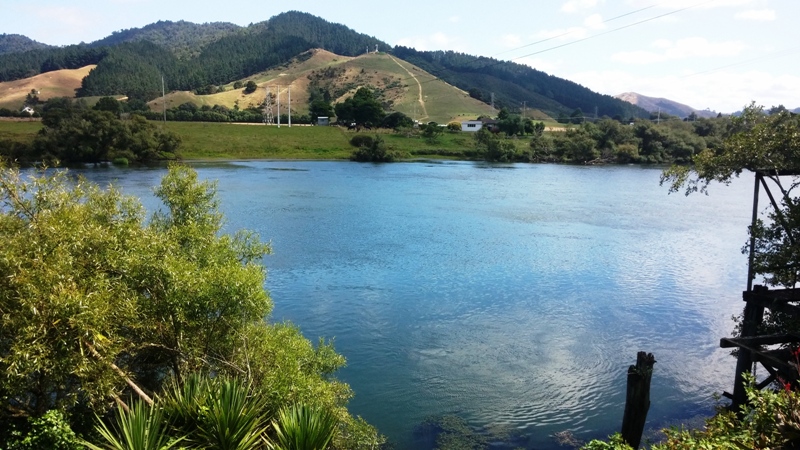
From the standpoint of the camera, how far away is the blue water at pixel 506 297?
72.0 feet

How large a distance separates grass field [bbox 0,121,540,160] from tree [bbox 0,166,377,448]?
3846 inches

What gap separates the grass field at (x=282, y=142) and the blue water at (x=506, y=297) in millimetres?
46752

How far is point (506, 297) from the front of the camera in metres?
33.9

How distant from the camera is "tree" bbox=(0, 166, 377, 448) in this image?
9984 millimetres

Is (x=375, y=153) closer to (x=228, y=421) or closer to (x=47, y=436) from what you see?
(x=228, y=421)

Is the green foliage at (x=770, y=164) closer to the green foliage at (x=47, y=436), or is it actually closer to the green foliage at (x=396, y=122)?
the green foliage at (x=47, y=436)

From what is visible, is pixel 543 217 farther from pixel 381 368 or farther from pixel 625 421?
pixel 625 421

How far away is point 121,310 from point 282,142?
11806cm

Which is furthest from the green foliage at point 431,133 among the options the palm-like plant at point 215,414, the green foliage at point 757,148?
the palm-like plant at point 215,414

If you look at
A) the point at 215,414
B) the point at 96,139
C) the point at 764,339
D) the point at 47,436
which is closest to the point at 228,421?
the point at 215,414

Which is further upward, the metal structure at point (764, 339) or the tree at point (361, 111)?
the tree at point (361, 111)

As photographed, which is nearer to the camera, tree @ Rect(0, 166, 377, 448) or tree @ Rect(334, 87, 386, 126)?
tree @ Rect(0, 166, 377, 448)

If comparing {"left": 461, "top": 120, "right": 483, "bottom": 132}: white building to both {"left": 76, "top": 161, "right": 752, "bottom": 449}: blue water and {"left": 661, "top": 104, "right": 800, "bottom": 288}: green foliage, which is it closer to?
{"left": 76, "top": 161, "right": 752, "bottom": 449}: blue water

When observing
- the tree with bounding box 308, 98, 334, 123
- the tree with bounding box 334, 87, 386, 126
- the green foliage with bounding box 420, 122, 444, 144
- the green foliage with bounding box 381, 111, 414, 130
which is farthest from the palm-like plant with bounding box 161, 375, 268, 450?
the tree with bounding box 308, 98, 334, 123
